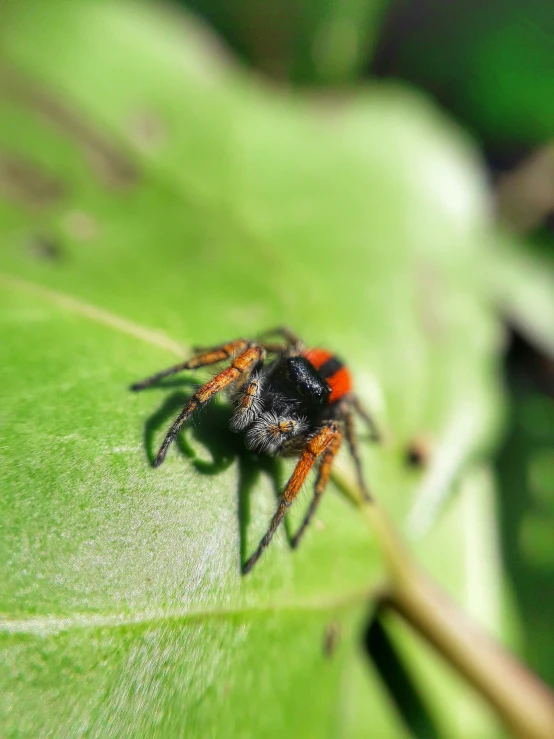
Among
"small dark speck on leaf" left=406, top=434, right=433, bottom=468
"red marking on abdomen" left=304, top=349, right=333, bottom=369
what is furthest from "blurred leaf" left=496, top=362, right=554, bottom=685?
"red marking on abdomen" left=304, top=349, right=333, bottom=369

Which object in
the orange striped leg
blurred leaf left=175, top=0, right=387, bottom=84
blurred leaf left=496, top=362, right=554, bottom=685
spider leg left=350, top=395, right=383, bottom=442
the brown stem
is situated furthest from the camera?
blurred leaf left=175, top=0, right=387, bottom=84

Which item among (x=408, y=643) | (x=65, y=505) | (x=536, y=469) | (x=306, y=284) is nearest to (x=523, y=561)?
(x=536, y=469)

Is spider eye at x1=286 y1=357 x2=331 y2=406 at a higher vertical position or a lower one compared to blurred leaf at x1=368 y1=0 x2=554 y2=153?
lower

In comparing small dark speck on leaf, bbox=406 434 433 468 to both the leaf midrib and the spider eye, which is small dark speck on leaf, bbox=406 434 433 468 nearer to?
the spider eye

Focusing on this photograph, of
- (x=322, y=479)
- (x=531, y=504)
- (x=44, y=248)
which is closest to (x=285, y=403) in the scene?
(x=322, y=479)

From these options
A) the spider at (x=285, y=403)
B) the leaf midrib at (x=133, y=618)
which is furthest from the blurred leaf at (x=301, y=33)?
the leaf midrib at (x=133, y=618)

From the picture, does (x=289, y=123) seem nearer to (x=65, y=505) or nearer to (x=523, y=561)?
(x=523, y=561)

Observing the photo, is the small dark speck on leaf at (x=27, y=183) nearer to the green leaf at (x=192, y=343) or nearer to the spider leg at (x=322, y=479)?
the green leaf at (x=192, y=343)
